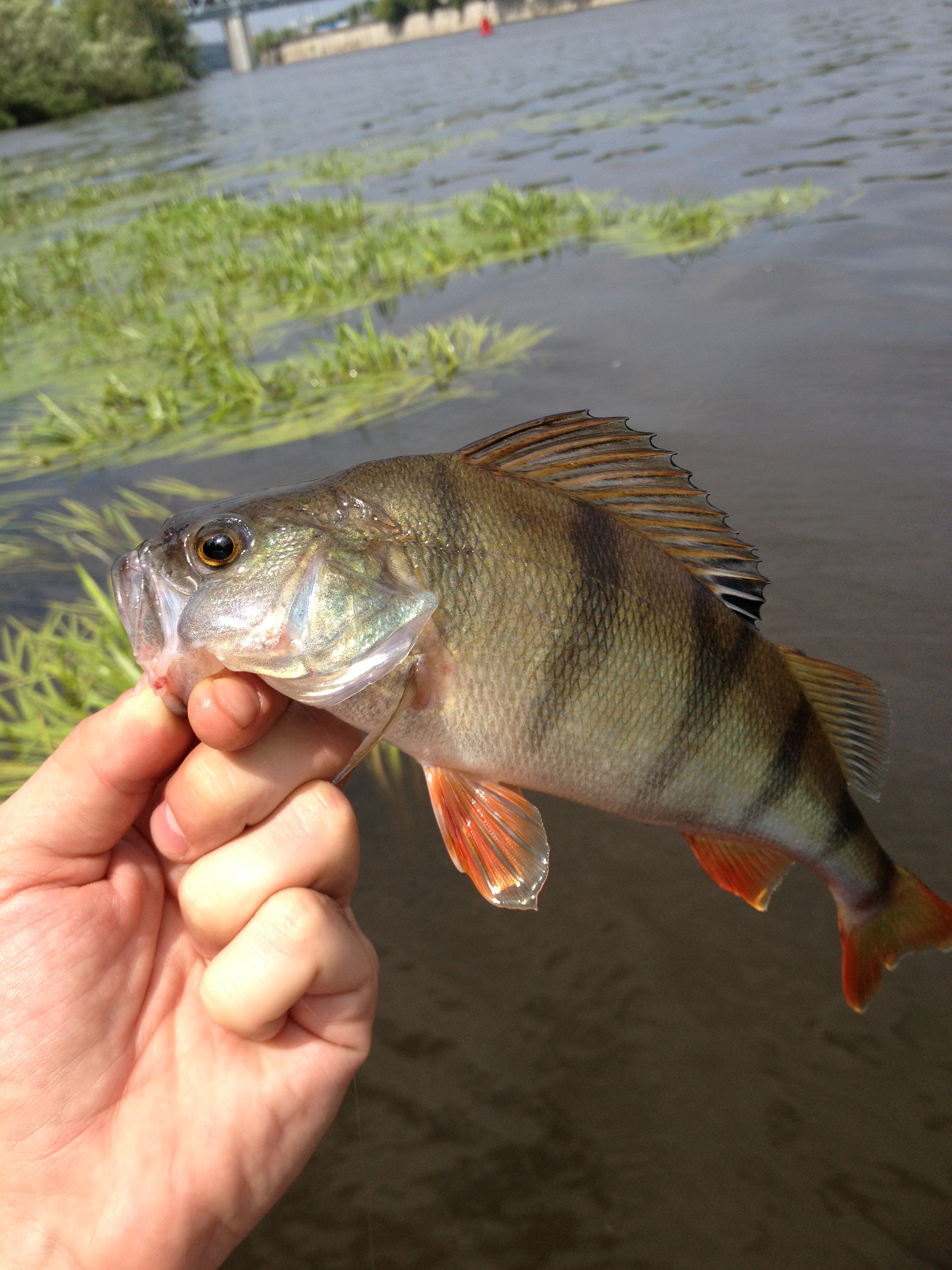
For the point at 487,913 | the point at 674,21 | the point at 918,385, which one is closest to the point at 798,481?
the point at 918,385

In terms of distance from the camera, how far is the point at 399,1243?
206 centimetres

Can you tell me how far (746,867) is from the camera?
192 cm

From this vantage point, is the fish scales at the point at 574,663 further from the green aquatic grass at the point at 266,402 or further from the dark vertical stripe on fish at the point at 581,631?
the green aquatic grass at the point at 266,402

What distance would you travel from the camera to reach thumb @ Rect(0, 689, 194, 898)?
5.06 feet

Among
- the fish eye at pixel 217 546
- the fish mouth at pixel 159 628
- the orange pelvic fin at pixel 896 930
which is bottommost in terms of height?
the orange pelvic fin at pixel 896 930

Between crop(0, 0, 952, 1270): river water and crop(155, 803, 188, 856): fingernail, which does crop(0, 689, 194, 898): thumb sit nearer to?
crop(155, 803, 188, 856): fingernail

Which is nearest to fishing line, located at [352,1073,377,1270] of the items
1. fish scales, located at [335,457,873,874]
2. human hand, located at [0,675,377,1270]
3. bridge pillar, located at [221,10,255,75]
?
human hand, located at [0,675,377,1270]

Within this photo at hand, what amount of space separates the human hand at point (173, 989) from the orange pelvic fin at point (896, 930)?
43.4 inches

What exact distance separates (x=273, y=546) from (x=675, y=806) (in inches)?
36.5

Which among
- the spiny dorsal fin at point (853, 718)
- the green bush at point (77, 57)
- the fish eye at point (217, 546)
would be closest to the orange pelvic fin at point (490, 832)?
the fish eye at point (217, 546)

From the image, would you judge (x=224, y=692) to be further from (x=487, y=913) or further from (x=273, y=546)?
(x=487, y=913)

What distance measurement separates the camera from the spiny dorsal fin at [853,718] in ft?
6.13

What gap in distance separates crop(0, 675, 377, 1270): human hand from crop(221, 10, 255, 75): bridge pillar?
93.4 metres

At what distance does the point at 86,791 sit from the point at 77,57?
2135 inches
